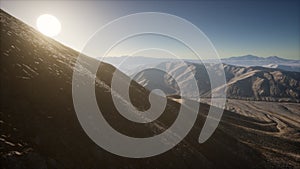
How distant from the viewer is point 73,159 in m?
14.7

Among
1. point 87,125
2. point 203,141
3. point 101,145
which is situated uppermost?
point 87,125

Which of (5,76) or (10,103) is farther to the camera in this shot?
(5,76)

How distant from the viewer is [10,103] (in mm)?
15781

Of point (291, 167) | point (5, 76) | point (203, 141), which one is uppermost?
point (5, 76)

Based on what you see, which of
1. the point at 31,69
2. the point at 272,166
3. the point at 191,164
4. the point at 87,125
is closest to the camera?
the point at 87,125

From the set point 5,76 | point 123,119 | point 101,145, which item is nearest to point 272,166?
point 123,119

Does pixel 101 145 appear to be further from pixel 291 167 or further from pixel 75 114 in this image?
pixel 291 167

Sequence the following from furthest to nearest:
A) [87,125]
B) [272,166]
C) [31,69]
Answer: [272,166] → [31,69] → [87,125]

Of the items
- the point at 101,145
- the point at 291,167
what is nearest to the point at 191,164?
the point at 101,145

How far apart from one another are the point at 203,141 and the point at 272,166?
13.7 metres

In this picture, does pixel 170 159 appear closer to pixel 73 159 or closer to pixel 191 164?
pixel 191 164

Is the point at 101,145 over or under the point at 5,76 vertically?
under

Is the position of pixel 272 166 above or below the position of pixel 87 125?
below

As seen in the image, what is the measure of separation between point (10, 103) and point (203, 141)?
91.8ft
